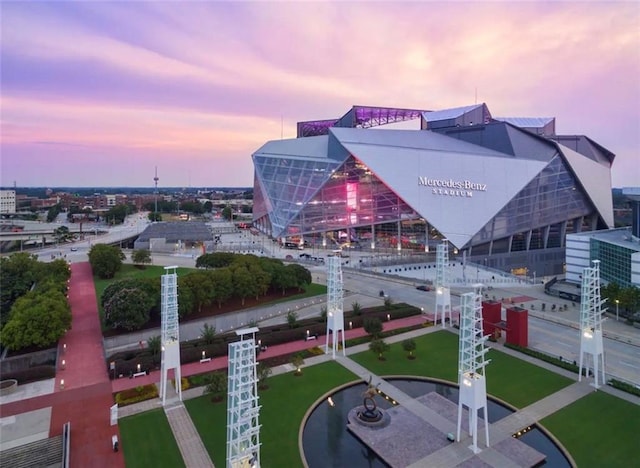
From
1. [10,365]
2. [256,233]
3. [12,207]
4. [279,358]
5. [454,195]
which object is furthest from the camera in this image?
[12,207]

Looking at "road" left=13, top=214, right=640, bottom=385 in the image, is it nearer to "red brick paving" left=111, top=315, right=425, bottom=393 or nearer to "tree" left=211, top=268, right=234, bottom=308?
"tree" left=211, top=268, right=234, bottom=308

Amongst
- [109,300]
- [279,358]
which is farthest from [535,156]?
[109,300]

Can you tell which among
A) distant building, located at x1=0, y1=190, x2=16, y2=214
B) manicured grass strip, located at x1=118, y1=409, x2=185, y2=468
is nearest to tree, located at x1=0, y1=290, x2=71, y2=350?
manicured grass strip, located at x1=118, y1=409, x2=185, y2=468

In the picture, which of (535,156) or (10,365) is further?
(535,156)

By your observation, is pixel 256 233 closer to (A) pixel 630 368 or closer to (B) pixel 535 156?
(B) pixel 535 156

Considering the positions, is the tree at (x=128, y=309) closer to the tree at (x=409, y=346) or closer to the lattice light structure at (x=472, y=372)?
the tree at (x=409, y=346)

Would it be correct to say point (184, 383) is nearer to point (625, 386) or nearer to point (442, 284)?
point (442, 284)

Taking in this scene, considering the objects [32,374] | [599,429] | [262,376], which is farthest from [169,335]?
[599,429]

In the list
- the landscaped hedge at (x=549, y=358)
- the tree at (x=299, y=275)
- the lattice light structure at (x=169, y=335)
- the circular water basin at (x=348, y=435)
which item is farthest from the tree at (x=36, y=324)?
the landscaped hedge at (x=549, y=358)
